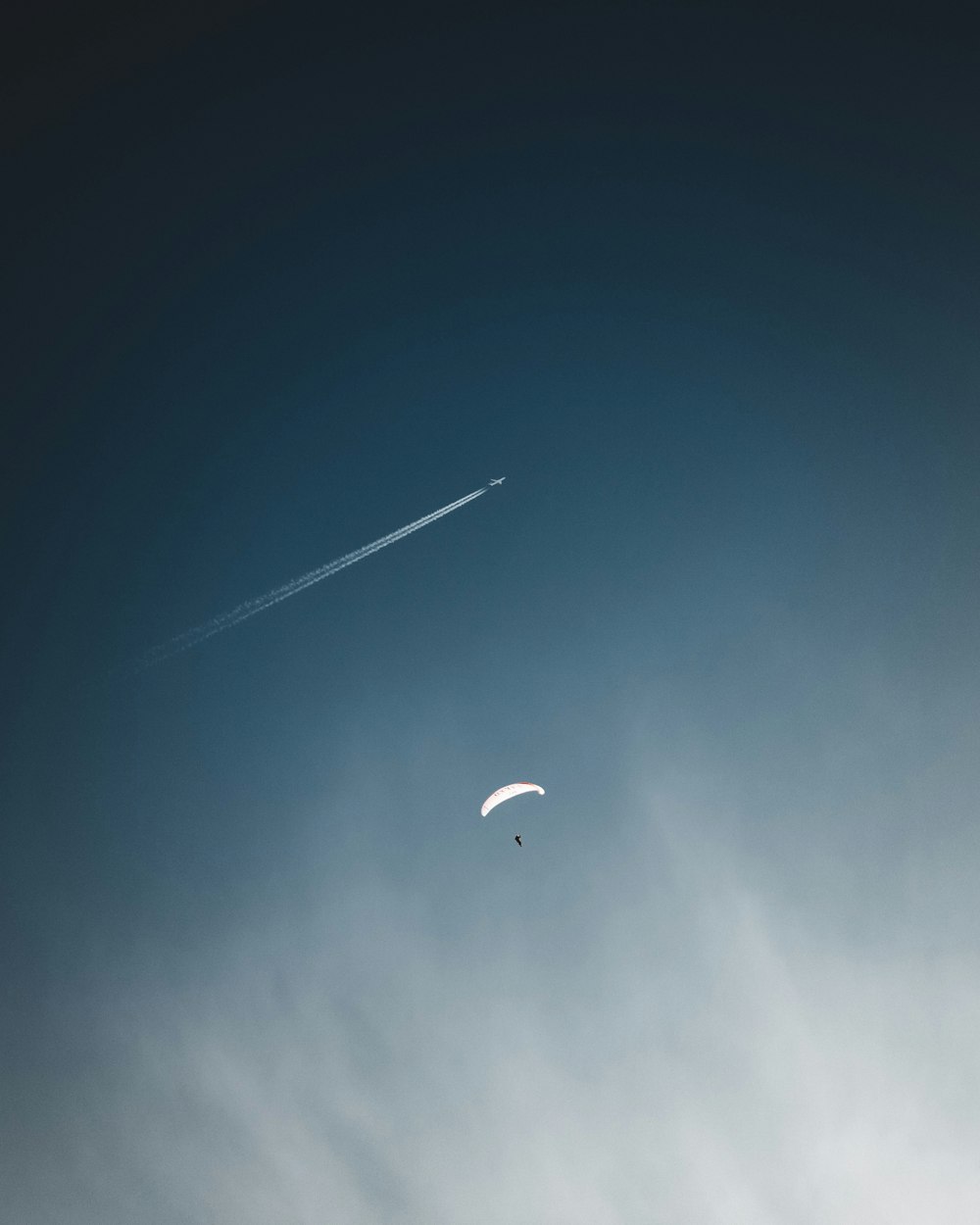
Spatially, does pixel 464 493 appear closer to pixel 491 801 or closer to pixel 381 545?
pixel 381 545

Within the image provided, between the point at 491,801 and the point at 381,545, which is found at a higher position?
the point at 381,545

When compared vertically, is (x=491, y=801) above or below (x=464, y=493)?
below

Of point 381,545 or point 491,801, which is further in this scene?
point 381,545

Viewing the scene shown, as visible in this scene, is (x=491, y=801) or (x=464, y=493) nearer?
(x=491, y=801)

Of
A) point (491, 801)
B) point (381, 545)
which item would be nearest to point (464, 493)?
point (381, 545)
